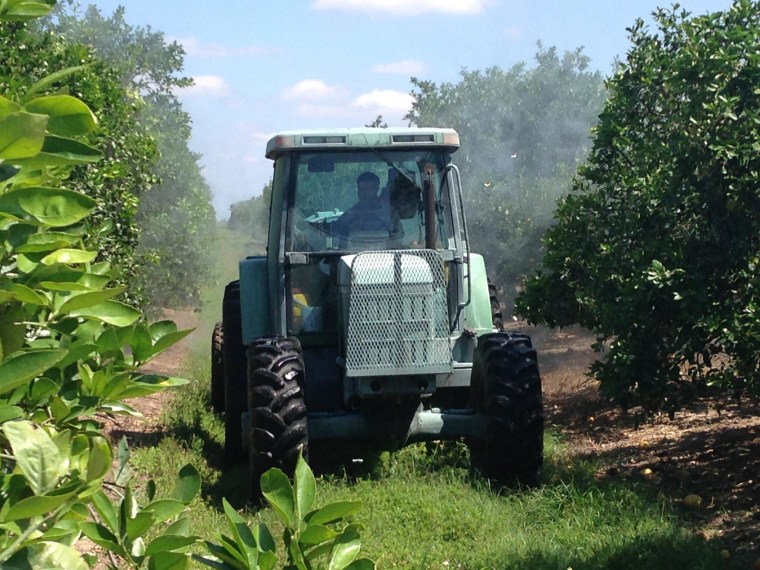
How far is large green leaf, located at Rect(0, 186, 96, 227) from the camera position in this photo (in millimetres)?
1533

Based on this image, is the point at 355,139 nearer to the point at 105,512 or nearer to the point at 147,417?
the point at 147,417

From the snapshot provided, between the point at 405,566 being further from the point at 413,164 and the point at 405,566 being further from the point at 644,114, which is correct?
the point at 644,114

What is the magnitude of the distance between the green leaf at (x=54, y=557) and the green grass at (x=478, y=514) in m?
3.99

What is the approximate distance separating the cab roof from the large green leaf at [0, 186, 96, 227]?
594cm

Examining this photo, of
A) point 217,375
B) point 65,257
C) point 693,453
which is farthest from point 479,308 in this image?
point 65,257

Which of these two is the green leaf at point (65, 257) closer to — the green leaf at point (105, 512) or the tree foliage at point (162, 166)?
the green leaf at point (105, 512)

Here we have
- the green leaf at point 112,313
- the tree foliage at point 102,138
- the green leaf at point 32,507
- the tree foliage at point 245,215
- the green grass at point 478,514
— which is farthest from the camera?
the tree foliage at point 245,215

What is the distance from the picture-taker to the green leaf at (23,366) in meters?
1.38

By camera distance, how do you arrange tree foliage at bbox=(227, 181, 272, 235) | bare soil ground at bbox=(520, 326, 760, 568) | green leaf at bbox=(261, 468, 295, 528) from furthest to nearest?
tree foliage at bbox=(227, 181, 272, 235)
bare soil ground at bbox=(520, 326, 760, 568)
green leaf at bbox=(261, 468, 295, 528)

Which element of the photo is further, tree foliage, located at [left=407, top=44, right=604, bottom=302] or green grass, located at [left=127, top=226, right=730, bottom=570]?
tree foliage, located at [left=407, top=44, right=604, bottom=302]

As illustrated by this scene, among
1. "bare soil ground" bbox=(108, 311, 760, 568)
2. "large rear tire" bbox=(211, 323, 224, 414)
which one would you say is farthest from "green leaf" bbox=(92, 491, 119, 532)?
"large rear tire" bbox=(211, 323, 224, 414)

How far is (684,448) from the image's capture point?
852 cm

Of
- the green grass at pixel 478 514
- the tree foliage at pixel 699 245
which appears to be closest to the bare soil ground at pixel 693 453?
the green grass at pixel 478 514

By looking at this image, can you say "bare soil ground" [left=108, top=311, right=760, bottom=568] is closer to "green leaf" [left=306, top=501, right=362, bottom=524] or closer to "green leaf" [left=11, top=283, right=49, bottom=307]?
"green leaf" [left=306, top=501, right=362, bottom=524]
